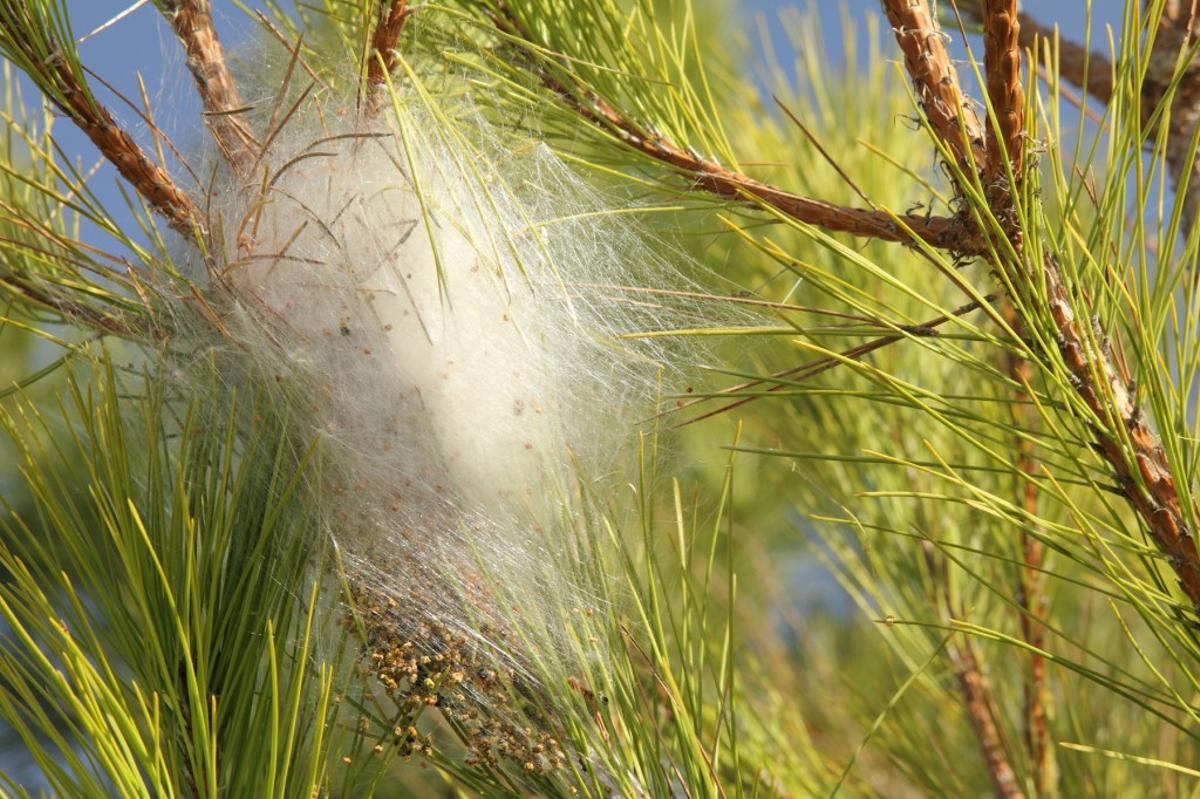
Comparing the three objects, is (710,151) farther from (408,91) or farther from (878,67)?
(878,67)

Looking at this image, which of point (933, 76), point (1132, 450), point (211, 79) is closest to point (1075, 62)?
point (933, 76)

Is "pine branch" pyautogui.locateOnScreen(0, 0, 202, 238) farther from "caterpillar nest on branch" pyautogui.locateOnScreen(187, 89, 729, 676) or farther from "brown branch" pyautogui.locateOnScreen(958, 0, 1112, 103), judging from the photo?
"brown branch" pyautogui.locateOnScreen(958, 0, 1112, 103)

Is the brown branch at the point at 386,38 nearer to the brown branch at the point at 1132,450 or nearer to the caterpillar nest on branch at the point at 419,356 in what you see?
the caterpillar nest on branch at the point at 419,356

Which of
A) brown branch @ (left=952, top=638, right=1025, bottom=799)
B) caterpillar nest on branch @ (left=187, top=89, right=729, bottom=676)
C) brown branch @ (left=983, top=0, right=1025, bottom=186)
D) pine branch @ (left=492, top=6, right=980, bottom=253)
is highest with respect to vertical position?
brown branch @ (left=983, top=0, right=1025, bottom=186)

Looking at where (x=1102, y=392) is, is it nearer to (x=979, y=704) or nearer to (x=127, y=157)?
(x=127, y=157)

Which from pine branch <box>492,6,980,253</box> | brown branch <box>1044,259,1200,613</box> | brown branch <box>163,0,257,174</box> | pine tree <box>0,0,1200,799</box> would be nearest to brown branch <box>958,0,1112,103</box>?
pine tree <box>0,0,1200,799</box>

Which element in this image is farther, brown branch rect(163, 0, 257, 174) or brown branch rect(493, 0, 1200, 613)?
brown branch rect(163, 0, 257, 174)

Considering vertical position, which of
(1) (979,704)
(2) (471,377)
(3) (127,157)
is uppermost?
(3) (127,157)
